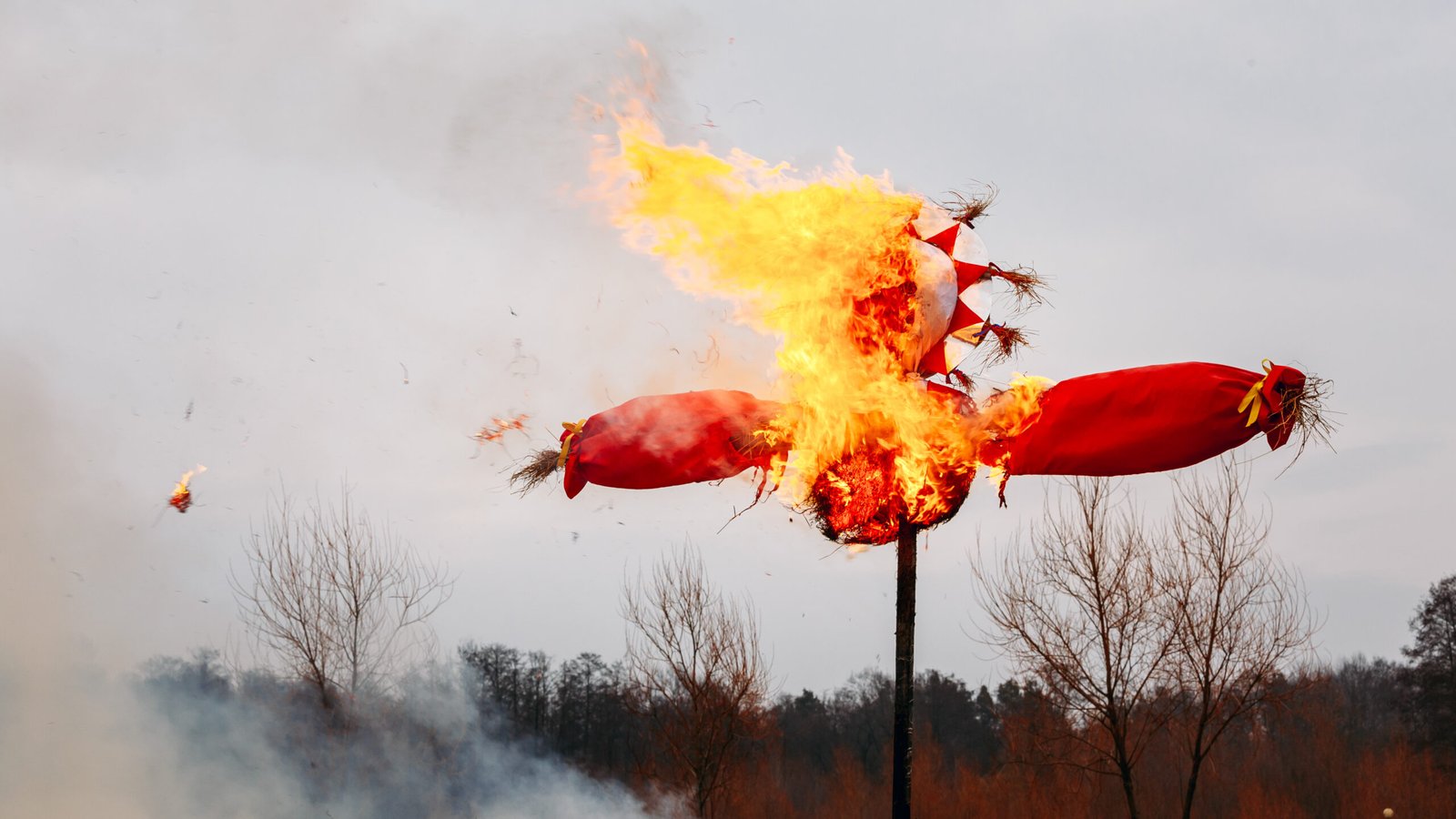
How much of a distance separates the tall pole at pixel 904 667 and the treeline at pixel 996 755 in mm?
13719

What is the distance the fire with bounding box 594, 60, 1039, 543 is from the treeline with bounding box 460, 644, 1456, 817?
45.9 feet

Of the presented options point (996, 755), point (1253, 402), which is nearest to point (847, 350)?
point (1253, 402)

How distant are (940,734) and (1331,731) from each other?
11.4 metres

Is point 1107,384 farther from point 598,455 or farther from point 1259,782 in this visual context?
point 1259,782

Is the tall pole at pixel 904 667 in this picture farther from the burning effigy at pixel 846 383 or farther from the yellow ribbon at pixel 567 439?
the yellow ribbon at pixel 567 439

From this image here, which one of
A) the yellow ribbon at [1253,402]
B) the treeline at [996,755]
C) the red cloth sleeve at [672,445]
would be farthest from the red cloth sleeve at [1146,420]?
the treeline at [996,755]

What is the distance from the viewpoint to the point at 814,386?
723 centimetres

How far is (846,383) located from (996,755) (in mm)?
30586

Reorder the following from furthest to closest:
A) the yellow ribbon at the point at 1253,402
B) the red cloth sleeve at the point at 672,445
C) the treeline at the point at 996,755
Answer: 1. the treeline at the point at 996,755
2. the red cloth sleeve at the point at 672,445
3. the yellow ribbon at the point at 1253,402

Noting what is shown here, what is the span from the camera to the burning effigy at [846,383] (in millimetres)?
7066

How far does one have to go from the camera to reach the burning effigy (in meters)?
7.07

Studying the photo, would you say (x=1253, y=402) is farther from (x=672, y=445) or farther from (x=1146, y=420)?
(x=672, y=445)

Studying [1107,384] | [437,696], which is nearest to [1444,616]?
[437,696]

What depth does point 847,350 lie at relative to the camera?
719 cm
